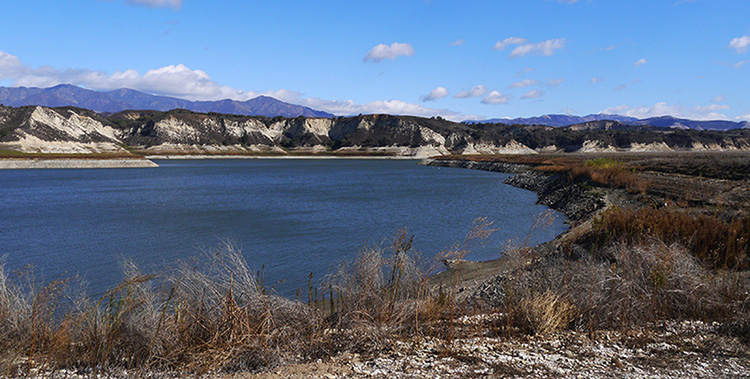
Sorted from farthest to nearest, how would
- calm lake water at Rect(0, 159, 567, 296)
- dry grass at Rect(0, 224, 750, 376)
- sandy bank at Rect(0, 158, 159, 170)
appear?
sandy bank at Rect(0, 158, 159, 170) → calm lake water at Rect(0, 159, 567, 296) → dry grass at Rect(0, 224, 750, 376)

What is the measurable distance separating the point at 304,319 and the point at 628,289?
14.6 ft

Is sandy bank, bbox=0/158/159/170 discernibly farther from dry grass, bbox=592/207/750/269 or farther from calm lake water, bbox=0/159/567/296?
dry grass, bbox=592/207/750/269

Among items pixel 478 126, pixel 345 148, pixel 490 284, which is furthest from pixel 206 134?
pixel 490 284

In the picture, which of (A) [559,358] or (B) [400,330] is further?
(B) [400,330]

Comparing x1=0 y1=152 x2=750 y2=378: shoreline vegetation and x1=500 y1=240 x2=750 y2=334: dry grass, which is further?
x1=500 y1=240 x2=750 y2=334: dry grass

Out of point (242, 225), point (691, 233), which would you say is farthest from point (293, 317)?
point (242, 225)

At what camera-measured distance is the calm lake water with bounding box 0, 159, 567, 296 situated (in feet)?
53.8

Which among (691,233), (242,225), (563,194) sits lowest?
(242,225)

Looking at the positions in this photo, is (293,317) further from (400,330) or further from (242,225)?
(242,225)

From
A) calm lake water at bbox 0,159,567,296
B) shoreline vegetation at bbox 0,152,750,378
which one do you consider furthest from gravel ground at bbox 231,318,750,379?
calm lake water at bbox 0,159,567,296

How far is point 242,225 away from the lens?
24.2 metres

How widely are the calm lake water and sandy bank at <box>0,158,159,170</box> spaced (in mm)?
42698

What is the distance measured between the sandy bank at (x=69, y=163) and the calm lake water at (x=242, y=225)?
140 feet

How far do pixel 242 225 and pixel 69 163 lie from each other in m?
73.3
